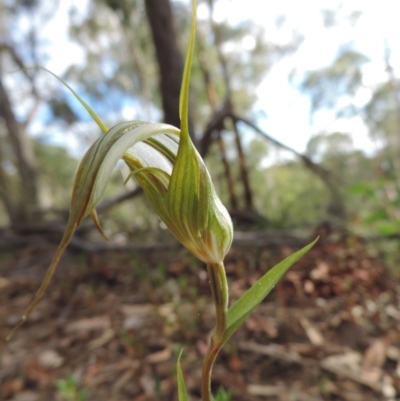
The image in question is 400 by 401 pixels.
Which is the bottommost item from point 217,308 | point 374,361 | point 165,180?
point 374,361

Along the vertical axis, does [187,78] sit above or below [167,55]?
below

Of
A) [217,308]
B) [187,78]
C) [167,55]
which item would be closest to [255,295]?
[217,308]

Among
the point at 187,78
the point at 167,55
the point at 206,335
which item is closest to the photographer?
the point at 187,78

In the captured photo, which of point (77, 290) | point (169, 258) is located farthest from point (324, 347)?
point (77, 290)

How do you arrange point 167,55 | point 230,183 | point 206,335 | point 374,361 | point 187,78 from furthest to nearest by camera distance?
point 230,183
point 167,55
point 206,335
point 374,361
point 187,78

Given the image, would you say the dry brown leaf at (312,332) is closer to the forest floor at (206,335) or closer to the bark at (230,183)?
the forest floor at (206,335)

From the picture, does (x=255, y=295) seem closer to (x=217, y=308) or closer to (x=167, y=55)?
(x=217, y=308)
